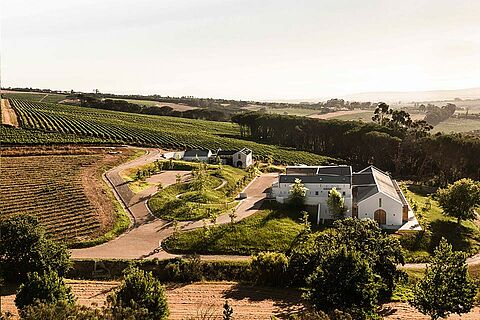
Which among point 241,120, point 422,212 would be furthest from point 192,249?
point 241,120

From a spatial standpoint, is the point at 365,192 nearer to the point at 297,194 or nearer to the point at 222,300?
the point at 297,194

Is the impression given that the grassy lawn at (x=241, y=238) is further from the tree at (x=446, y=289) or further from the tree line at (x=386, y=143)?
the tree line at (x=386, y=143)

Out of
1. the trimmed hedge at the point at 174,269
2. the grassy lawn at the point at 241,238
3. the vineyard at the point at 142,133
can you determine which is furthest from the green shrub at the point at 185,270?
the vineyard at the point at 142,133

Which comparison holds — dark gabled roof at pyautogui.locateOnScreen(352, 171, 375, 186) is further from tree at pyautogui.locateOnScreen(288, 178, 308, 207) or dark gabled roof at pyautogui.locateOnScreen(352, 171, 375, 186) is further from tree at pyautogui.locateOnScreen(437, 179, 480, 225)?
tree at pyautogui.locateOnScreen(437, 179, 480, 225)

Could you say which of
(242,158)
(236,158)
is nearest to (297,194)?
(242,158)

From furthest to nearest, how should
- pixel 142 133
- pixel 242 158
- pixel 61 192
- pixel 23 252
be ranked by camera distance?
1. pixel 142 133
2. pixel 242 158
3. pixel 61 192
4. pixel 23 252

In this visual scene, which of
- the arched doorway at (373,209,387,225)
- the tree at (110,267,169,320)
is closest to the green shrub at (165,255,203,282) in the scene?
the tree at (110,267,169,320)
